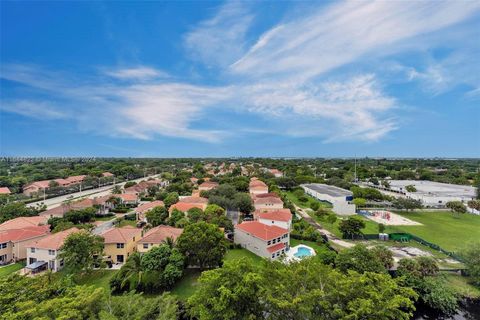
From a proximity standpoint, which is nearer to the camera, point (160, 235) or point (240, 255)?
point (160, 235)

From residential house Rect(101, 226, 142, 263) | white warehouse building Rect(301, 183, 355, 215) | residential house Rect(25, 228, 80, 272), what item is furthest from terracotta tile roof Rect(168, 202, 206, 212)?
white warehouse building Rect(301, 183, 355, 215)

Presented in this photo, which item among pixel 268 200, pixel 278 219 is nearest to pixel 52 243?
pixel 278 219

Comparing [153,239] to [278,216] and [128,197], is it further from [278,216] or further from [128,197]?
[128,197]

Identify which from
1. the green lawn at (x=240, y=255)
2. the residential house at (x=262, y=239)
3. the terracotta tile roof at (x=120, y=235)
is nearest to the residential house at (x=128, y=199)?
the terracotta tile roof at (x=120, y=235)

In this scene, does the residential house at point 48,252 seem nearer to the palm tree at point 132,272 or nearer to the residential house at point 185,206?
the palm tree at point 132,272

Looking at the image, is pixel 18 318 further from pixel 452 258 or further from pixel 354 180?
pixel 354 180

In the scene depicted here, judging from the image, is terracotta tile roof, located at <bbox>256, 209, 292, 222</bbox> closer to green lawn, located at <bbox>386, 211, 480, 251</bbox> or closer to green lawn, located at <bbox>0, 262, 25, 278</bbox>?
green lawn, located at <bbox>386, 211, 480, 251</bbox>
